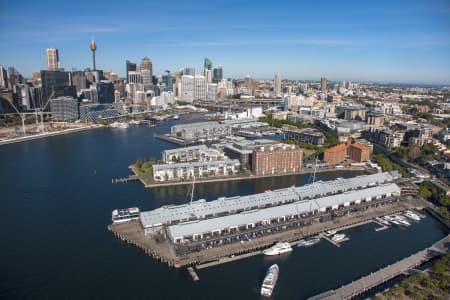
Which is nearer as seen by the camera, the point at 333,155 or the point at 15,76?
the point at 333,155

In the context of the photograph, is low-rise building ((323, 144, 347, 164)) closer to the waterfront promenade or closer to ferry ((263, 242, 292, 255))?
ferry ((263, 242, 292, 255))

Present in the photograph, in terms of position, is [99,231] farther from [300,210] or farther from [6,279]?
[300,210]

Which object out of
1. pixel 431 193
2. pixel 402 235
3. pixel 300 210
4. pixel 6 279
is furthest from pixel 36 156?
pixel 431 193

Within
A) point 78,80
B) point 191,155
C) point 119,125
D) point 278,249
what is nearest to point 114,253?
point 278,249

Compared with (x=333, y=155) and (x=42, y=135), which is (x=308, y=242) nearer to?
(x=333, y=155)

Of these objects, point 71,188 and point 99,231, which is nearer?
point 99,231

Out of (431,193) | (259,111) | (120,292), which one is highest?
(259,111)
